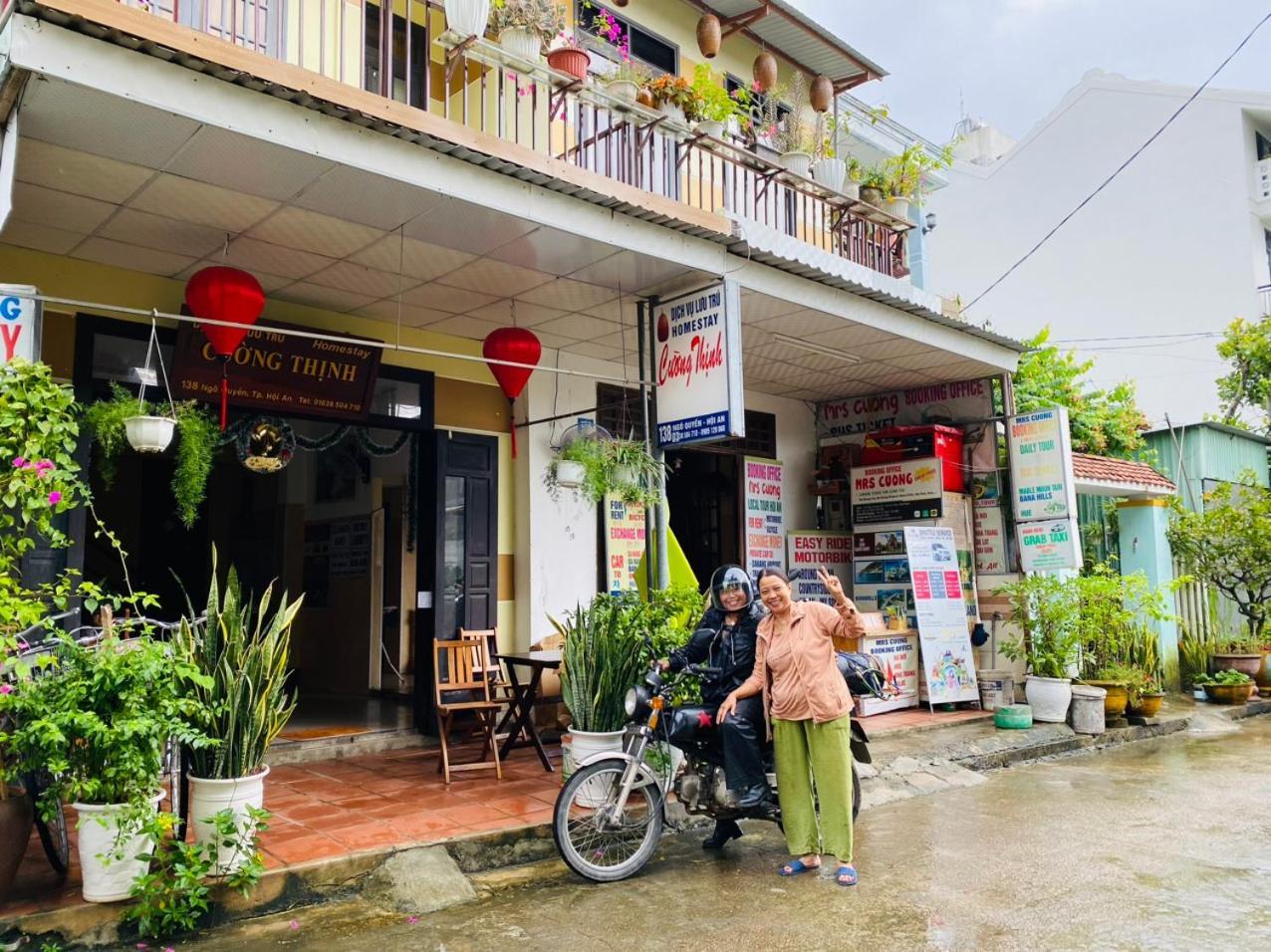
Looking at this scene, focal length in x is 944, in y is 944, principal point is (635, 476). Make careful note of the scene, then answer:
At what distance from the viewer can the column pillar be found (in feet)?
39.9

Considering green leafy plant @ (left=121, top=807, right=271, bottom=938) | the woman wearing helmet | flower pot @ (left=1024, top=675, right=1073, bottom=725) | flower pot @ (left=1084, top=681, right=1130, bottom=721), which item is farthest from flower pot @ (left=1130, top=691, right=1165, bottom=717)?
green leafy plant @ (left=121, top=807, right=271, bottom=938)

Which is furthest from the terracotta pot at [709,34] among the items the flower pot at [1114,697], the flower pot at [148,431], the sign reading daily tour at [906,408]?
the flower pot at [1114,697]

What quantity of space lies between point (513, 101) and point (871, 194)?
4.20 metres

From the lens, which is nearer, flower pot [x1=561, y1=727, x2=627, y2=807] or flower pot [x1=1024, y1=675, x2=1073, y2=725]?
flower pot [x1=561, y1=727, x2=627, y2=807]

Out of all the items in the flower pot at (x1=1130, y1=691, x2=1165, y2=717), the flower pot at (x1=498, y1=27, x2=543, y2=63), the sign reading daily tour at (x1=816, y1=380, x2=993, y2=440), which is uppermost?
the flower pot at (x1=498, y1=27, x2=543, y2=63)

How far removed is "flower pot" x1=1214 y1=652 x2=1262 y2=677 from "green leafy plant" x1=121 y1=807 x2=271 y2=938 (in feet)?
39.1

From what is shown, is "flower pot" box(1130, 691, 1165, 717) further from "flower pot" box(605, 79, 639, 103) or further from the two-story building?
"flower pot" box(605, 79, 639, 103)

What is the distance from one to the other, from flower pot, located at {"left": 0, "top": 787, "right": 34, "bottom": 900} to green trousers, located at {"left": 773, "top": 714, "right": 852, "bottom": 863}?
11.2 ft

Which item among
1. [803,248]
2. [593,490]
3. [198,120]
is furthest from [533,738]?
[803,248]

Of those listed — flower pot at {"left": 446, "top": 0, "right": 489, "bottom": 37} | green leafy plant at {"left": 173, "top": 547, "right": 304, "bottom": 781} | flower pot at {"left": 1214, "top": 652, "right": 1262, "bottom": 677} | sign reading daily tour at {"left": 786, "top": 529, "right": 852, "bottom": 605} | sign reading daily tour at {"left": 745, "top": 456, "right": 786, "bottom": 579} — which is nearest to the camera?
A: green leafy plant at {"left": 173, "top": 547, "right": 304, "bottom": 781}

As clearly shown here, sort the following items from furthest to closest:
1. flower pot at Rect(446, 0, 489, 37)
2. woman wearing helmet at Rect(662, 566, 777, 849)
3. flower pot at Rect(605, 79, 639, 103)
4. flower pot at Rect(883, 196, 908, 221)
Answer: flower pot at Rect(883, 196, 908, 221) → flower pot at Rect(605, 79, 639, 103) → flower pot at Rect(446, 0, 489, 37) → woman wearing helmet at Rect(662, 566, 777, 849)

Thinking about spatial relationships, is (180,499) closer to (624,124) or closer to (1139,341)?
(624,124)

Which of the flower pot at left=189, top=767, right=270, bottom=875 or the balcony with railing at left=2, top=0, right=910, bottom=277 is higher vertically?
the balcony with railing at left=2, top=0, right=910, bottom=277

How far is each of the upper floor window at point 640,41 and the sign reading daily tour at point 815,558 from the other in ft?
17.8
